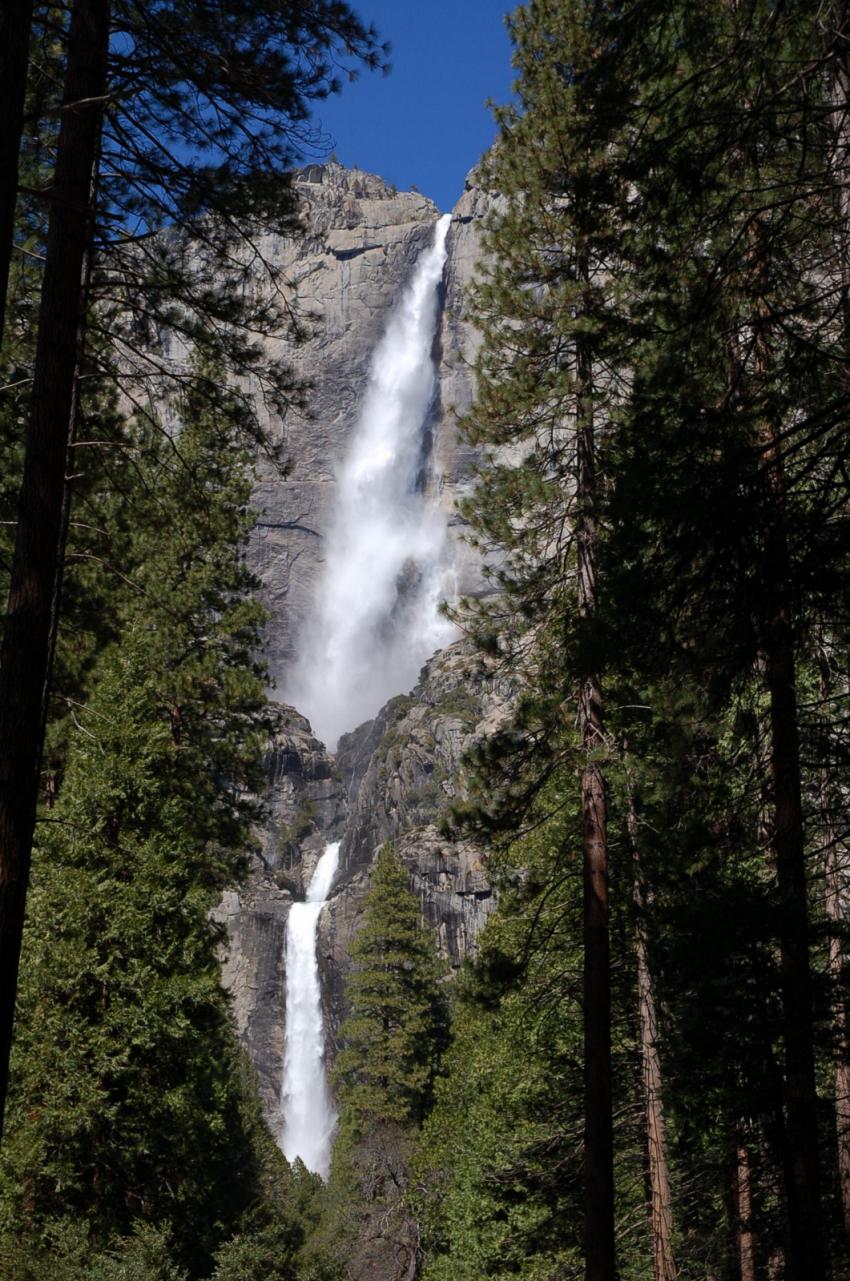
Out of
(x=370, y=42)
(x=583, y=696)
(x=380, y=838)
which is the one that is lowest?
(x=583, y=696)

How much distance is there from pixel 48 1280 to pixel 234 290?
24.9 feet

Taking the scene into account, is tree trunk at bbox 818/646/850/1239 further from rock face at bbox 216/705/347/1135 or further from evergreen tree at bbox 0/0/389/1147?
rock face at bbox 216/705/347/1135

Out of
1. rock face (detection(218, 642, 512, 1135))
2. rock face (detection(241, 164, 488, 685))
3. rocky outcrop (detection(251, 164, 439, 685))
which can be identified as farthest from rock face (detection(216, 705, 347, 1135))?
rocky outcrop (detection(251, 164, 439, 685))

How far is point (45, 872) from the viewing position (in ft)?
34.3

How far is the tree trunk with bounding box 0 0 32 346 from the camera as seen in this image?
435 centimetres

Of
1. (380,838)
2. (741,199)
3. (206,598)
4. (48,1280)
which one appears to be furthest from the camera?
(380,838)

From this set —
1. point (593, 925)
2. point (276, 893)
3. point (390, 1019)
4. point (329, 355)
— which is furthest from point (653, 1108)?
point (329, 355)

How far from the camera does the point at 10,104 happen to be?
4.44 m

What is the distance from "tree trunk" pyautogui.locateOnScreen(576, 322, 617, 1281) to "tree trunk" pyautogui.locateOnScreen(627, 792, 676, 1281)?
1720 millimetres

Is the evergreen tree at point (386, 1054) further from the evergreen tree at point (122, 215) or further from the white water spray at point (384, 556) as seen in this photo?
the white water spray at point (384, 556)

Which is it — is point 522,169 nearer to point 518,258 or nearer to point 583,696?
point 518,258

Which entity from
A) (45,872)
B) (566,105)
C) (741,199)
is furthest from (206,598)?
(741,199)

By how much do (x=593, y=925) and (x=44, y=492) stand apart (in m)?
5.12

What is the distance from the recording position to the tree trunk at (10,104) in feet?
14.3
